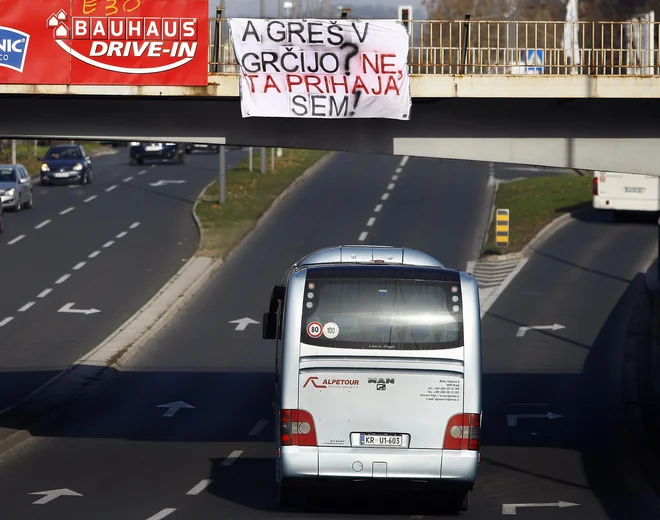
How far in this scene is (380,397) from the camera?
14.1m

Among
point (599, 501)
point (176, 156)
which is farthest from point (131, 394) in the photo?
point (176, 156)

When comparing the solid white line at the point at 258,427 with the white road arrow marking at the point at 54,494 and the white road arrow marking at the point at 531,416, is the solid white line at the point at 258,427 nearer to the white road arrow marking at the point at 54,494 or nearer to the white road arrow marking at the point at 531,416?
the white road arrow marking at the point at 531,416

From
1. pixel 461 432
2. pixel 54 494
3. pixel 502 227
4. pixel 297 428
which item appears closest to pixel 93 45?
pixel 54 494

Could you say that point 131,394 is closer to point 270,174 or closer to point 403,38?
point 403,38

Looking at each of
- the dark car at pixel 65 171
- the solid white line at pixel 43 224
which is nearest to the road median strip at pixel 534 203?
the solid white line at pixel 43 224

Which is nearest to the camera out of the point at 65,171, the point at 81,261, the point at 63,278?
the point at 63,278

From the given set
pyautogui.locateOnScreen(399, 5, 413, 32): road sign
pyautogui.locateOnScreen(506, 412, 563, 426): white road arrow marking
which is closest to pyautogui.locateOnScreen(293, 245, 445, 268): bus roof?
pyautogui.locateOnScreen(399, 5, 413, 32): road sign

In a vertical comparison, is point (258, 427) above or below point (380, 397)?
below

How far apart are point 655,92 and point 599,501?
5.79 meters

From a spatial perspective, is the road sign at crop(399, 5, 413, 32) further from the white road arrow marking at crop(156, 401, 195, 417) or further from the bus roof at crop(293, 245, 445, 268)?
the white road arrow marking at crop(156, 401, 195, 417)

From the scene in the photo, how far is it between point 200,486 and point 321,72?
5.99m

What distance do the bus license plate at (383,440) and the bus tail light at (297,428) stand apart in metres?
0.59

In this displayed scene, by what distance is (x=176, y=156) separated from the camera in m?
70.6

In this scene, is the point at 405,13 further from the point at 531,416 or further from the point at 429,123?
the point at 531,416
